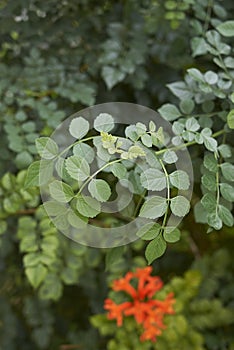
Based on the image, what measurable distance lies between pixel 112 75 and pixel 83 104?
0.13 m

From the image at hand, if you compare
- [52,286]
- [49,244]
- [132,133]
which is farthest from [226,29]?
[52,286]

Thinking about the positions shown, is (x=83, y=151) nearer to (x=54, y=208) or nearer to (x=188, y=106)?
(x=54, y=208)

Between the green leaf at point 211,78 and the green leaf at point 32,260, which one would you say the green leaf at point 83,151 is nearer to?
the green leaf at point 211,78

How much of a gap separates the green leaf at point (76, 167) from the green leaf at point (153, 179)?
6cm

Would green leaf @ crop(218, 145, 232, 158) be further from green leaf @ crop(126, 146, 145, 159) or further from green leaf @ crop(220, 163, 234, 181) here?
green leaf @ crop(126, 146, 145, 159)

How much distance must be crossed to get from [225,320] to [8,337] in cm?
43

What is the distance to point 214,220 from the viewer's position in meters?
0.65

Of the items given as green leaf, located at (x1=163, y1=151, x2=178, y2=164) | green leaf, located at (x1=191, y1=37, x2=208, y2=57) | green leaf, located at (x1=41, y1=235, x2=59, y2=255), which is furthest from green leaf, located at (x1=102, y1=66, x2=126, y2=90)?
green leaf, located at (x1=163, y1=151, x2=178, y2=164)

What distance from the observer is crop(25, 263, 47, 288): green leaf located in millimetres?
941

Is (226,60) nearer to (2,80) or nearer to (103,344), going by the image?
(2,80)

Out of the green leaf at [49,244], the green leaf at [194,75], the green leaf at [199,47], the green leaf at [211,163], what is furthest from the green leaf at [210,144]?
the green leaf at [49,244]

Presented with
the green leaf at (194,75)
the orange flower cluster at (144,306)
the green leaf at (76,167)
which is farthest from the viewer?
the orange flower cluster at (144,306)

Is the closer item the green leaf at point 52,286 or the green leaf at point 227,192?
the green leaf at point 227,192

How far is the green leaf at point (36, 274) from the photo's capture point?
94 centimetres
